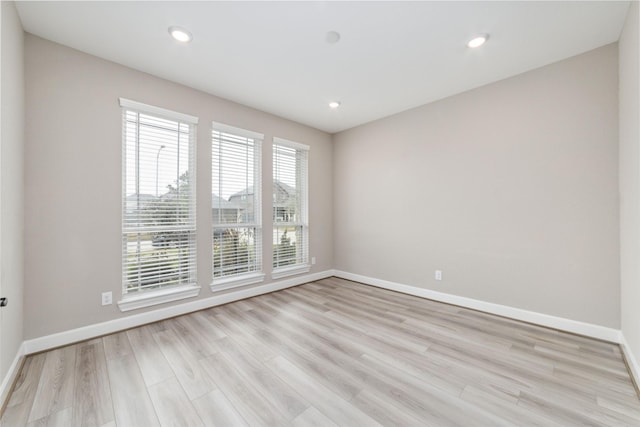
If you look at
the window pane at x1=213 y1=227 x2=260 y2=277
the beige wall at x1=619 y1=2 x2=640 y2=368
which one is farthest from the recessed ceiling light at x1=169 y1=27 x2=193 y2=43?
the beige wall at x1=619 y1=2 x2=640 y2=368

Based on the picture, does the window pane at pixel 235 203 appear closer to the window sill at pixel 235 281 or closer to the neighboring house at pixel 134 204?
the window sill at pixel 235 281

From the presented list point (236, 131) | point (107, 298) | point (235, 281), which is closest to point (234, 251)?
point (235, 281)

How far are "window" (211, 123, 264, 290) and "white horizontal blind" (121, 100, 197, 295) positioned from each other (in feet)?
1.02

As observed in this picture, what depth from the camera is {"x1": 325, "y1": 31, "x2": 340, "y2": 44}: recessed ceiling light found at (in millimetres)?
2246

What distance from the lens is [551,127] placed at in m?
2.69

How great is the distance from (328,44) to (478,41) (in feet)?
4.41

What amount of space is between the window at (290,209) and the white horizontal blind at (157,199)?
4.23 ft

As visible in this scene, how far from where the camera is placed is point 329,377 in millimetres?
1905

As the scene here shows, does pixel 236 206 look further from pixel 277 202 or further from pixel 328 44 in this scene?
pixel 328 44

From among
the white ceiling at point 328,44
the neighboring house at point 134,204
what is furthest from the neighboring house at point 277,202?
the white ceiling at point 328,44

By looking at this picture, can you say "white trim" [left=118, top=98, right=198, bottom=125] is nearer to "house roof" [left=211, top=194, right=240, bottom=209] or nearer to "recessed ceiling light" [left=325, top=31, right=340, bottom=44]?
"house roof" [left=211, top=194, right=240, bottom=209]

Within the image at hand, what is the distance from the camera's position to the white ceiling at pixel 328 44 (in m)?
1.99

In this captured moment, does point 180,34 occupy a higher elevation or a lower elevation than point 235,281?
higher

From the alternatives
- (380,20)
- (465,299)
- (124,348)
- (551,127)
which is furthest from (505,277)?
(124,348)
